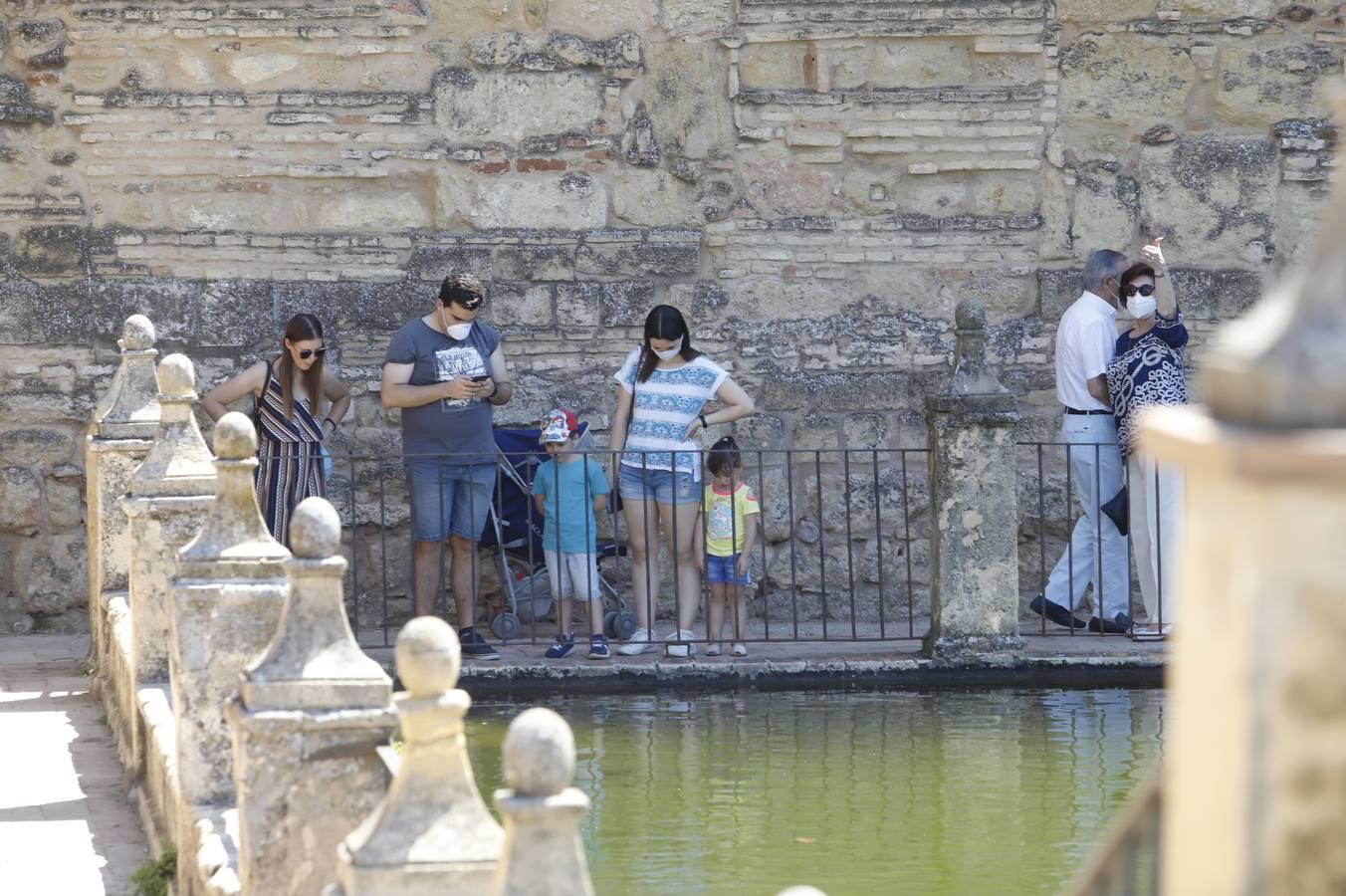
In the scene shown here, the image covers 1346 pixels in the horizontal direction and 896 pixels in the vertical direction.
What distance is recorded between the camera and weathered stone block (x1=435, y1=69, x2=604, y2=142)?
1027 centimetres

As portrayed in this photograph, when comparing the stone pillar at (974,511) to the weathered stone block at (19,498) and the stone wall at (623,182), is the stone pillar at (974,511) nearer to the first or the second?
the stone wall at (623,182)

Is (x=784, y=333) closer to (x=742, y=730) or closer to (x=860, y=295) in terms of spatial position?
(x=860, y=295)

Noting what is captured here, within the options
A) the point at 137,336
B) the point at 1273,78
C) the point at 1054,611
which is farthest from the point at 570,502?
the point at 1273,78

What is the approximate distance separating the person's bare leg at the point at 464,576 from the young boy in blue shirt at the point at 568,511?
0.34 metres

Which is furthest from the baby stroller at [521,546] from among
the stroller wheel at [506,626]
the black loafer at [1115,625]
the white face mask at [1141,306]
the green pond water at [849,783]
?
the white face mask at [1141,306]

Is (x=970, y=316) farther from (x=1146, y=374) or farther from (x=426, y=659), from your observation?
(x=426, y=659)

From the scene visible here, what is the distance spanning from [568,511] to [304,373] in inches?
55.0

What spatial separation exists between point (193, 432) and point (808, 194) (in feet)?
14.9

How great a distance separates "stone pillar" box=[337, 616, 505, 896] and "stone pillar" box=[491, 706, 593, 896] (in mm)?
514

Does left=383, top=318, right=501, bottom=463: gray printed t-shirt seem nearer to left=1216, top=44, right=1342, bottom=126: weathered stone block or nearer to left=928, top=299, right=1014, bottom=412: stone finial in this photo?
left=928, top=299, right=1014, bottom=412: stone finial

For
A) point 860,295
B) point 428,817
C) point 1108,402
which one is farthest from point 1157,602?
point 428,817

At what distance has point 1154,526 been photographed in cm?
929

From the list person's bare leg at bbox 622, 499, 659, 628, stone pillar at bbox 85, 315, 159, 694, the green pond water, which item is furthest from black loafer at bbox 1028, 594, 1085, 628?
stone pillar at bbox 85, 315, 159, 694

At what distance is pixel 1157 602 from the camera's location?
9234 mm
